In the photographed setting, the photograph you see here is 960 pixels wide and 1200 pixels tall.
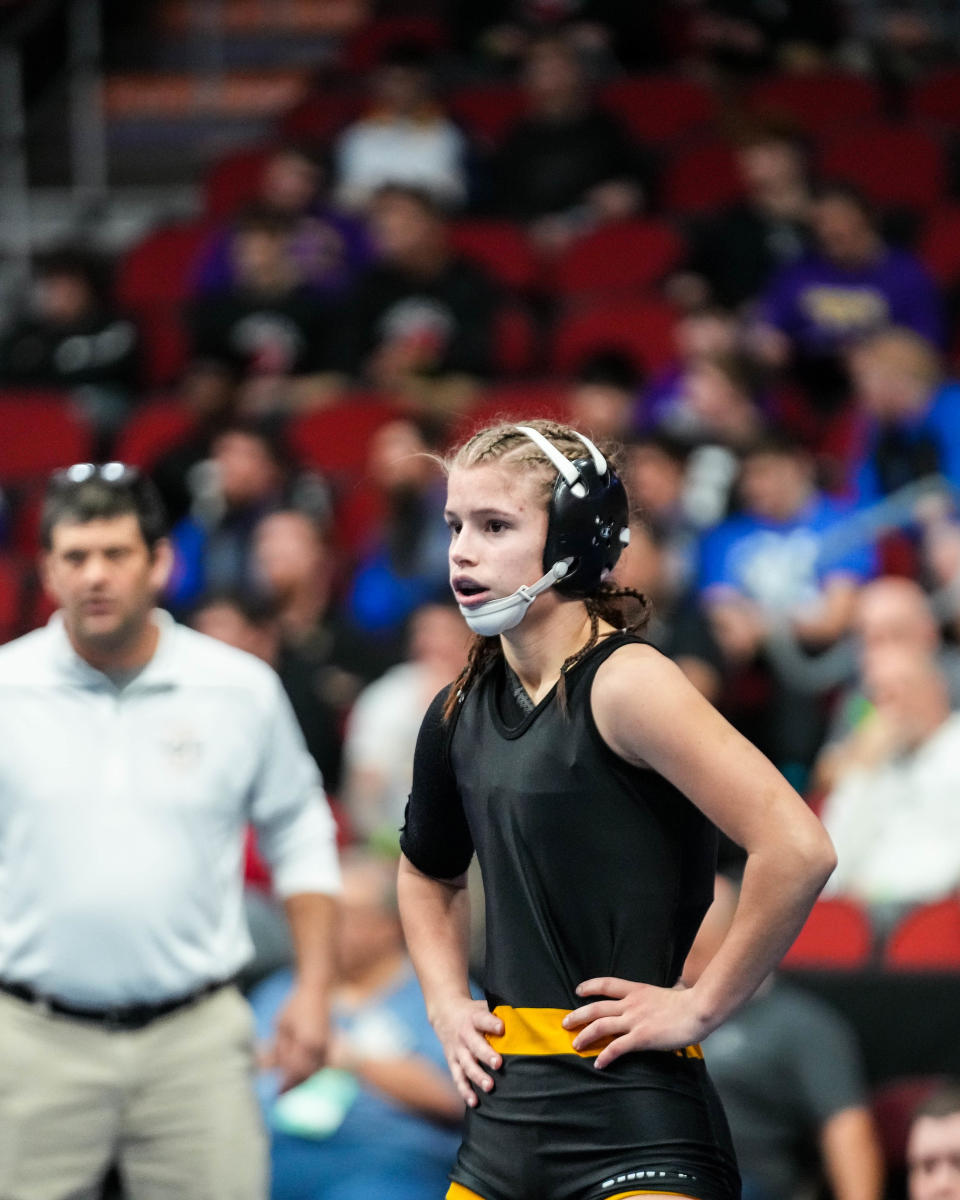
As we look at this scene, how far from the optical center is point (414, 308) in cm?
888

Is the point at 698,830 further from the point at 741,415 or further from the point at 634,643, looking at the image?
the point at 741,415

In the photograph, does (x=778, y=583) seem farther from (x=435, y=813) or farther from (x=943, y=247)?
(x=435, y=813)

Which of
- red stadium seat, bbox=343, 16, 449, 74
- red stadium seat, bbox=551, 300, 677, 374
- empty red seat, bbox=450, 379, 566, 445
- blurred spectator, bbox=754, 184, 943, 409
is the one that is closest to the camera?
empty red seat, bbox=450, 379, 566, 445

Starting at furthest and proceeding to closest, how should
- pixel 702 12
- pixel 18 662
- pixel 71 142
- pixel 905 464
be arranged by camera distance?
pixel 71 142, pixel 702 12, pixel 905 464, pixel 18 662

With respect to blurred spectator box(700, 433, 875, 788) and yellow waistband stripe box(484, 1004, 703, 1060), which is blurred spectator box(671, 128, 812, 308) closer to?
blurred spectator box(700, 433, 875, 788)

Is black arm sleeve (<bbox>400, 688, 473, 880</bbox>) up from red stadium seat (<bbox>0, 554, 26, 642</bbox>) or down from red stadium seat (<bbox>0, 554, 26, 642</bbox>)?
down

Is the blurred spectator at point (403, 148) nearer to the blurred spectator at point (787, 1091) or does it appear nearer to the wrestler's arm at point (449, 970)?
the blurred spectator at point (787, 1091)

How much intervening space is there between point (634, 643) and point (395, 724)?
160 inches

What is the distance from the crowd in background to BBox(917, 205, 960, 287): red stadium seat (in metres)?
0.03

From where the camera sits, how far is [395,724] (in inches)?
257

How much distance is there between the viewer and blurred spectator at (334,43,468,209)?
9859mm

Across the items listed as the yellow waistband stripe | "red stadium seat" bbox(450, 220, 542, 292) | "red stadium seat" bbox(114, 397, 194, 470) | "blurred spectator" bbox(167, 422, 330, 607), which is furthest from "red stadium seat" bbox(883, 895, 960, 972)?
"red stadium seat" bbox(450, 220, 542, 292)

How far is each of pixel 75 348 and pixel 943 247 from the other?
433 centimetres

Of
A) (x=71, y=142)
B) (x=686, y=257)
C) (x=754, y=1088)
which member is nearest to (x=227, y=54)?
(x=71, y=142)
